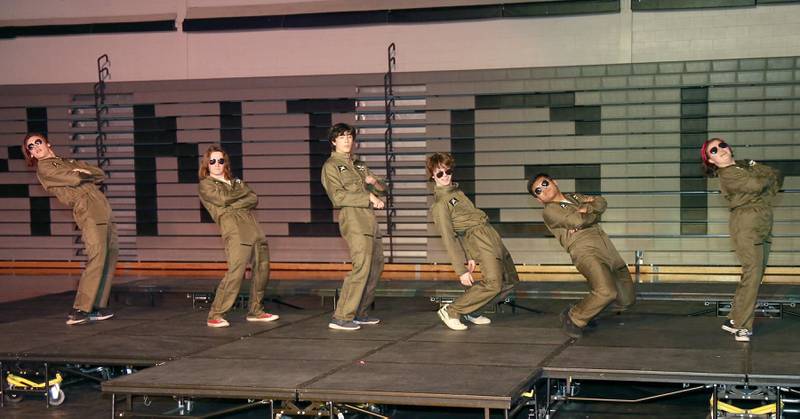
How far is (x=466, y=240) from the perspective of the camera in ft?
28.3

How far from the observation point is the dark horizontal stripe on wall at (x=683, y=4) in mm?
11502

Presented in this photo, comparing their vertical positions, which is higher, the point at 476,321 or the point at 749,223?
the point at 749,223

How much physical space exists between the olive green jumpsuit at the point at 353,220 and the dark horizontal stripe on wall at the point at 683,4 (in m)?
4.91

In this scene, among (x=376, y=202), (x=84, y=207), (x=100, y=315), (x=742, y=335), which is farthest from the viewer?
(x=100, y=315)

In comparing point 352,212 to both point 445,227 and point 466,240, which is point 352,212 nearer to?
point 445,227

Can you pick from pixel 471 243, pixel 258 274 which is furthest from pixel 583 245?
pixel 258 274

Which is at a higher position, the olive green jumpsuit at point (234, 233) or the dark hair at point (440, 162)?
the dark hair at point (440, 162)

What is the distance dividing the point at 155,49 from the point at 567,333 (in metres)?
7.78

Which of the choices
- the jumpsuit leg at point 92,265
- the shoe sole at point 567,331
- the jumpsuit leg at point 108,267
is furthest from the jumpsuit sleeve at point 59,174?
the shoe sole at point 567,331

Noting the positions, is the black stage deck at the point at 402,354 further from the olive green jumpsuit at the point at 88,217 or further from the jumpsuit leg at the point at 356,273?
the olive green jumpsuit at the point at 88,217

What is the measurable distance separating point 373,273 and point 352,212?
23.2 inches

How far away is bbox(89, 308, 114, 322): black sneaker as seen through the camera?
30.8 ft

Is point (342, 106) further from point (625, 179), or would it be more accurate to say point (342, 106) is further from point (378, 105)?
point (625, 179)

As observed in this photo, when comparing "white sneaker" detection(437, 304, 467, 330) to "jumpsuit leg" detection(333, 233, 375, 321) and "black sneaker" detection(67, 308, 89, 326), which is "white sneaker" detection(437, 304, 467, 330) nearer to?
"jumpsuit leg" detection(333, 233, 375, 321)
